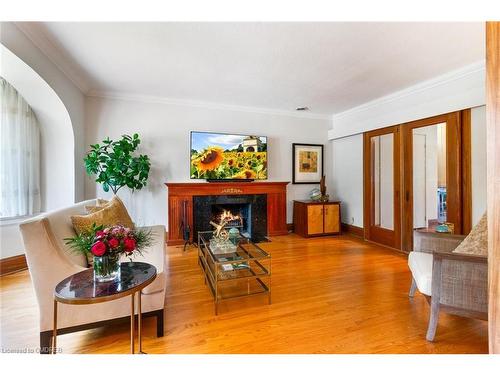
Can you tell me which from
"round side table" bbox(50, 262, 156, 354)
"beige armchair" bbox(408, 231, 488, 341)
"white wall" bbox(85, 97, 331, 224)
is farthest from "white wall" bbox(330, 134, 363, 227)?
"round side table" bbox(50, 262, 156, 354)

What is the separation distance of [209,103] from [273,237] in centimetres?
288

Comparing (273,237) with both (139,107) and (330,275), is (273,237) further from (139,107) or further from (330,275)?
(139,107)

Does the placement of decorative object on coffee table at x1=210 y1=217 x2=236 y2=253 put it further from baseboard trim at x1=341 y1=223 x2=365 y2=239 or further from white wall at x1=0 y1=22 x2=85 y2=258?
baseboard trim at x1=341 y1=223 x2=365 y2=239

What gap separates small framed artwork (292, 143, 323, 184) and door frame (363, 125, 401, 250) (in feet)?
3.39

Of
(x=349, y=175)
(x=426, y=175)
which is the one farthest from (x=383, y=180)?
(x=349, y=175)

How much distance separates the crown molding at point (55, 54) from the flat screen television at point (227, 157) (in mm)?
1776

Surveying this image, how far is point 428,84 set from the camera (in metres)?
3.43

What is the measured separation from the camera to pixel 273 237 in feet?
15.8

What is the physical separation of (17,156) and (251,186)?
3.46m

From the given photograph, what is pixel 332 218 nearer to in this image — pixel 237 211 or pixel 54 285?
pixel 237 211

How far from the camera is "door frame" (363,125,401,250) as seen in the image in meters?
3.97
